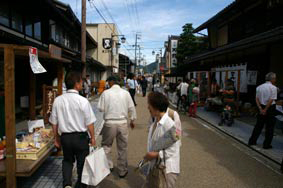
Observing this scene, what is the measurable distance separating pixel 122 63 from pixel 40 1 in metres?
41.2

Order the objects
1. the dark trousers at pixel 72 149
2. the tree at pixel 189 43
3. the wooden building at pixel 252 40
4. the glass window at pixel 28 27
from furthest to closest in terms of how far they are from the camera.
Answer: the tree at pixel 189 43 → the glass window at pixel 28 27 → the wooden building at pixel 252 40 → the dark trousers at pixel 72 149

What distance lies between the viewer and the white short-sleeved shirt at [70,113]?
309cm

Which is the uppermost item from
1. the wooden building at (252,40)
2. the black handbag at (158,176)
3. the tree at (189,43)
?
the tree at (189,43)

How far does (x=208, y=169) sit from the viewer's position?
4578 mm

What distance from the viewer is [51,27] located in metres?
12.5

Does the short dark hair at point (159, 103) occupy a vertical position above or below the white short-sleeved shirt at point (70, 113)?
above

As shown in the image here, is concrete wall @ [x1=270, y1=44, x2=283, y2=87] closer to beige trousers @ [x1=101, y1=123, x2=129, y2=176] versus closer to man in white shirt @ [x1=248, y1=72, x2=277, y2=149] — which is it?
man in white shirt @ [x1=248, y1=72, x2=277, y2=149]

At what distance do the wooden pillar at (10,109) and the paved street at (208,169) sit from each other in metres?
0.71

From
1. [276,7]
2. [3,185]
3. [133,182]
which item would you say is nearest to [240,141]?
[133,182]

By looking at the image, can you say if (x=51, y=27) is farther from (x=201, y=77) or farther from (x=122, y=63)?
(x=122, y=63)

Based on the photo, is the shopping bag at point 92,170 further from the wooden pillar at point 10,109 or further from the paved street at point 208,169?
the wooden pillar at point 10,109

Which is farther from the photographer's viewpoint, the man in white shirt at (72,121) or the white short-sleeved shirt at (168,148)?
the man in white shirt at (72,121)

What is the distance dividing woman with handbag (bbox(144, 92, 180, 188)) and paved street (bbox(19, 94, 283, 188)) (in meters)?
1.51

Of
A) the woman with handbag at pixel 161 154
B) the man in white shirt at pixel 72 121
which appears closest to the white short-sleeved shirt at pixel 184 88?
the man in white shirt at pixel 72 121
